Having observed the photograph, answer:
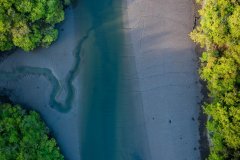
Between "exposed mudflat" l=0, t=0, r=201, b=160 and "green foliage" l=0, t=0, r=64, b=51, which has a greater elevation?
"green foliage" l=0, t=0, r=64, b=51

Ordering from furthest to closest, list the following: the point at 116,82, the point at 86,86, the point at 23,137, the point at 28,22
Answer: the point at 116,82 → the point at 86,86 → the point at 28,22 → the point at 23,137

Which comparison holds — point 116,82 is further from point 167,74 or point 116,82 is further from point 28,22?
point 28,22

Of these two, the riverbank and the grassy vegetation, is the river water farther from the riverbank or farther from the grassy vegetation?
the grassy vegetation

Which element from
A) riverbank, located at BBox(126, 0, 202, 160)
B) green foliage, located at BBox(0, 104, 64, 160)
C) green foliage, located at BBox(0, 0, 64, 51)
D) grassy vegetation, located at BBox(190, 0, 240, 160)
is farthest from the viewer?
riverbank, located at BBox(126, 0, 202, 160)

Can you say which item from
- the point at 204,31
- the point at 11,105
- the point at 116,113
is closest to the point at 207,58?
the point at 204,31

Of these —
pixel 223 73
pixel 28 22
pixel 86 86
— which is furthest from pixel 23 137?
pixel 223 73

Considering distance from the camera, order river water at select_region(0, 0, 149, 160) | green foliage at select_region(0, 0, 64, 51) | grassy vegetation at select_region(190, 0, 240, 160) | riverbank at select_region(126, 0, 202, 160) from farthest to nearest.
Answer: riverbank at select_region(126, 0, 202, 160) < river water at select_region(0, 0, 149, 160) < green foliage at select_region(0, 0, 64, 51) < grassy vegetation at select_region(190, 0, 240, 160)

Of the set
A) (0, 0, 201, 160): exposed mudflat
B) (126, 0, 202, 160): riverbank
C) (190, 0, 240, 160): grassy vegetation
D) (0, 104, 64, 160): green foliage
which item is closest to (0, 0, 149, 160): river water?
(0, 0, 201, 160): exposed mudflat
